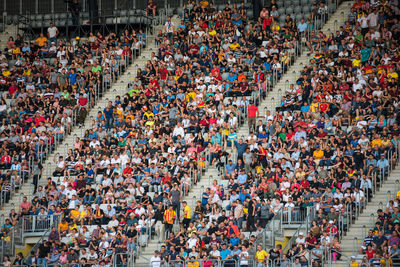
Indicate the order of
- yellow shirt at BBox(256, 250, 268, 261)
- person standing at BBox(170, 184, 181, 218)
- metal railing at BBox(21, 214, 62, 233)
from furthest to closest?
1. metal railing at BBox(21, 214, 62, 233)
2. person standing at BBox(170, 184, 181, 218)
3. yellow shirt at BBox(256, 250, 268, 261)

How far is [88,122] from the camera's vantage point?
116 ft

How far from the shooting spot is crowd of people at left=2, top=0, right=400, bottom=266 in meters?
26.8

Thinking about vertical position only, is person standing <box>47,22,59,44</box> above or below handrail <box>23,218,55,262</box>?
above

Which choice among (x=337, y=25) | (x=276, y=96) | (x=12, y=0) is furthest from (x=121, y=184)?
(x=12, y=0)

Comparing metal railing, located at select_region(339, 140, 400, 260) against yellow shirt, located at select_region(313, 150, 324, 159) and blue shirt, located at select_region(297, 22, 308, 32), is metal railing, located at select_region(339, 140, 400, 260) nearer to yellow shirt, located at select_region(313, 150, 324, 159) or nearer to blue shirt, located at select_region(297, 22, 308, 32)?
yellow shirt, located at select_region(313, 150, 324, 159)

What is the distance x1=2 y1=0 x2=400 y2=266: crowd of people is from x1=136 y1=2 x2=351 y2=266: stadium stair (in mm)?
327

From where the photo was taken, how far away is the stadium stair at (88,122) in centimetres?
3181

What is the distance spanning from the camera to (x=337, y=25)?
36.1 m

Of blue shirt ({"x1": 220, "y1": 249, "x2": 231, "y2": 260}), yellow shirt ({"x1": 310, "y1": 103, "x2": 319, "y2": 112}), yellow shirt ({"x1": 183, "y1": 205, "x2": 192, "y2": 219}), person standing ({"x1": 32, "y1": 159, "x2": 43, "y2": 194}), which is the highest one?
yellow shirt ({"x1": 310, "y1": 103, "x2": 319, "y2": 112})

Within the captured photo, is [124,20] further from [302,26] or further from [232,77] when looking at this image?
[302,26]

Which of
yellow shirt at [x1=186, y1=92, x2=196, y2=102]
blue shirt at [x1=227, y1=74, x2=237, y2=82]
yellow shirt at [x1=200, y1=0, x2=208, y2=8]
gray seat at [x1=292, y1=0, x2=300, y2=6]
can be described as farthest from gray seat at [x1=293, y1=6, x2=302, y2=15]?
yellow shirt at [x1=186, y1=92, x2=196, y2=102]

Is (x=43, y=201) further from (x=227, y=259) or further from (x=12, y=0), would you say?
(x=12, y=0)

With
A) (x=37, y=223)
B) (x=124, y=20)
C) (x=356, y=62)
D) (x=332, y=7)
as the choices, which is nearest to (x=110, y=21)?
(x=124, y=20)

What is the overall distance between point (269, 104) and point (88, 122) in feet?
26.0
